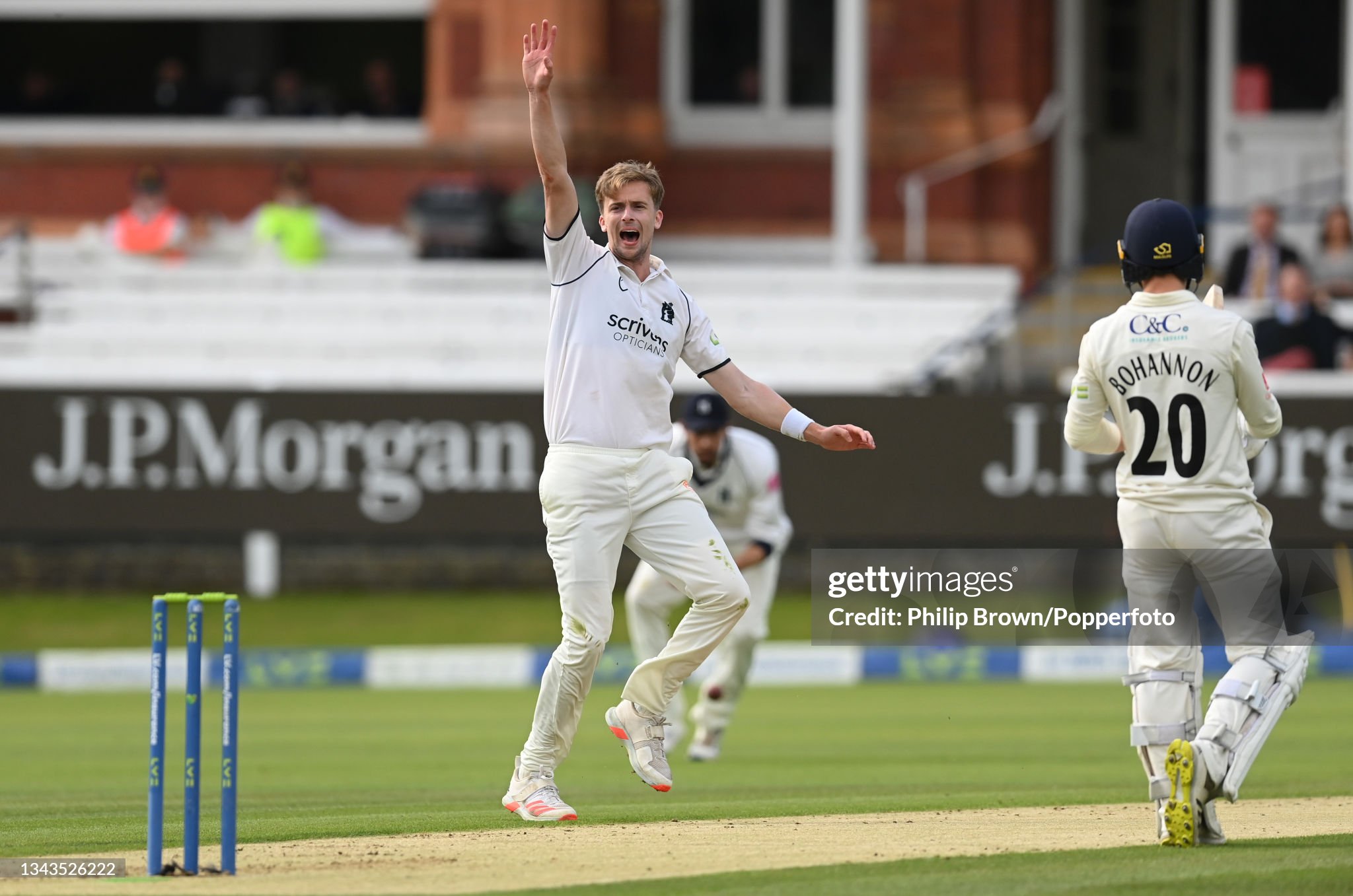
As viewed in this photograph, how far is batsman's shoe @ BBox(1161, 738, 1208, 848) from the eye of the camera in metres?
6.28

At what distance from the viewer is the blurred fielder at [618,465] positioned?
688 cm

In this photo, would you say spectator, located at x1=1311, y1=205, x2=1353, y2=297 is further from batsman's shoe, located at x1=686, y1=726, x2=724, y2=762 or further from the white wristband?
the white wristband

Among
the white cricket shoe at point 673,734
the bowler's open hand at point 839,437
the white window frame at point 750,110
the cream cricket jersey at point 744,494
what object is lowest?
the white cricket shoe at point 673,734

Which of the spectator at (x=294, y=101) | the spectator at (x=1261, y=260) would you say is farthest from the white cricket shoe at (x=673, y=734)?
the spectator at (x=294, y=101)

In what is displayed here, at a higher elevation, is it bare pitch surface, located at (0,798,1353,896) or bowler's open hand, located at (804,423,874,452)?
bowler's open hand, located at (804,423,874,452)

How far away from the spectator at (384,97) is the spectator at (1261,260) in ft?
26.7

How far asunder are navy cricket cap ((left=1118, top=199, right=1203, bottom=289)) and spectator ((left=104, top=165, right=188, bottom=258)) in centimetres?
1363

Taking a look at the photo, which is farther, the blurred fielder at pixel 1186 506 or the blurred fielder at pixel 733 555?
the blurred fielder at pixel 733 555

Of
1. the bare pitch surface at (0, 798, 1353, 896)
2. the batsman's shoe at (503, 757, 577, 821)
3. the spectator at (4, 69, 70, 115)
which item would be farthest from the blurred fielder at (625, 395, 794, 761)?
the spectator at (4, 69, 70, 115)

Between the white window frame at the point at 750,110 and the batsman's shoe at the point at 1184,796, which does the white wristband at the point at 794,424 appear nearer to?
the batsman's shoe at the point at 1184,796

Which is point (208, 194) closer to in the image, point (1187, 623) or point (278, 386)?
point (278, 386)

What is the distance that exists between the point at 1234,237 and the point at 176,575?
10330 millimetres

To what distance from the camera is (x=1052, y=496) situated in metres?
15.7

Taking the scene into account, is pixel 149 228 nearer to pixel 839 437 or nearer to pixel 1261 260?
pixel 1261 260
